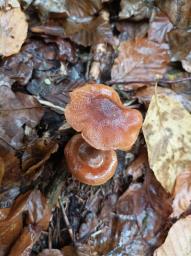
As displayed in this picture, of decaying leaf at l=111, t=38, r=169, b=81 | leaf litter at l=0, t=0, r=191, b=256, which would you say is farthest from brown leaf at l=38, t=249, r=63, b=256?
decaying leaf at l=111, t=38, r=169, b=81

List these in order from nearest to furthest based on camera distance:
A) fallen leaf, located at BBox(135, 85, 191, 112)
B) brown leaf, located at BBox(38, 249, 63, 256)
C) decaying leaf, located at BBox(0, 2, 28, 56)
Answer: brown leaf, located at BBox(38, 249, 63, 256) < decaying leaf, located at BBox(0, 2, 28, 56) < fallen leaf, located at BBox(135, 85, 191, 112)

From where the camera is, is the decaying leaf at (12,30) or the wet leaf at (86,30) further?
the wet leaf at (86,30)

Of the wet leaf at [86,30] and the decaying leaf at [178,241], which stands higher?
the wet leaf at [86,30]

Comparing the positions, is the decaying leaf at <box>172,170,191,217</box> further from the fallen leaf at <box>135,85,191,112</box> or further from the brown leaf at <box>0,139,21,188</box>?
the brown leaf at <box>0,139,21,188</box>

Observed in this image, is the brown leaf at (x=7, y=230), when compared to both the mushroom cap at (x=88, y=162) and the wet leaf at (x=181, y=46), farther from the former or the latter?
the wet leaf at (x=181, y=46)

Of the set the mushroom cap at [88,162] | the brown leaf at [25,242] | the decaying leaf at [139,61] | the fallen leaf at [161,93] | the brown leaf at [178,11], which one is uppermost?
the brown leaf at [178,11]

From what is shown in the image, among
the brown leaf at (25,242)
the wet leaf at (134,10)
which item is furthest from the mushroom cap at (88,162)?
the wet leaf at (134,10)

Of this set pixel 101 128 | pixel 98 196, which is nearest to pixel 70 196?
pixel 98 196
